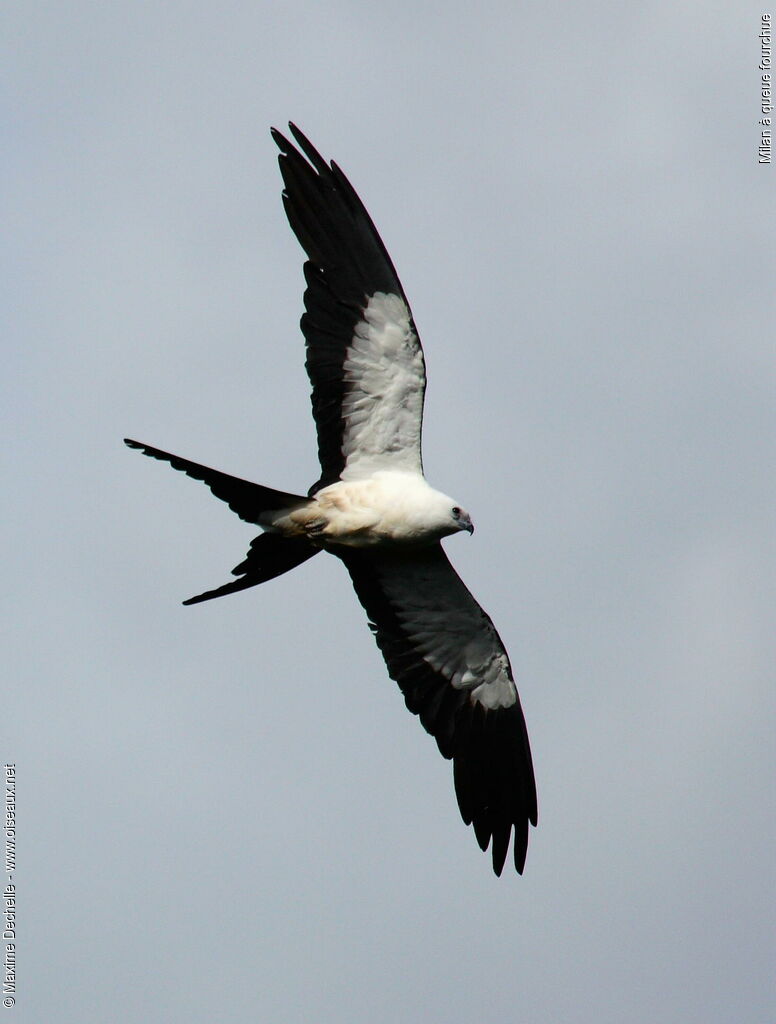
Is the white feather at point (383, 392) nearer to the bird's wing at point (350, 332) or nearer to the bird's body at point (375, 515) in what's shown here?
the bird's wing at point (350, 332)

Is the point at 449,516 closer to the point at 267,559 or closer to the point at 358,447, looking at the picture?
the point at 358,447

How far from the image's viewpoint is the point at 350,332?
35.5 feet

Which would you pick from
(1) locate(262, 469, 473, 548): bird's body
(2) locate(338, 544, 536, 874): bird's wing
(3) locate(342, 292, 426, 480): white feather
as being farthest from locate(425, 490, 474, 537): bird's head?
(2) locate(338, 544, 536, 874): bird's wing

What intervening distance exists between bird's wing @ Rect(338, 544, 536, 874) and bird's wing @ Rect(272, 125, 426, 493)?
3.02 ft

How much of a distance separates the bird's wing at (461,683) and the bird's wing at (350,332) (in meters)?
0.92

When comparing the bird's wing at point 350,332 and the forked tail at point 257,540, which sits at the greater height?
the bird's wing at point 350,332

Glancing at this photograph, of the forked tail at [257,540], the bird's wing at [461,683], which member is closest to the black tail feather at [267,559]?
the forked tail at [257,540]

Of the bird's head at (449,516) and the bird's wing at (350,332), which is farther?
the bird's wing at (350,332)

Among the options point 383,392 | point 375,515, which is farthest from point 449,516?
point 383,392

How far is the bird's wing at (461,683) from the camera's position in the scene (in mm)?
11461

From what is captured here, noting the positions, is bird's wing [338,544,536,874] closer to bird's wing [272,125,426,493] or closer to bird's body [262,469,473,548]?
bird's body [262,469,473,548]

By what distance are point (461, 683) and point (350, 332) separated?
2.85m

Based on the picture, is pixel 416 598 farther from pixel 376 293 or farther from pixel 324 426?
pixel 376 293

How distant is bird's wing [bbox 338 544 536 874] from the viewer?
11.5 metres
